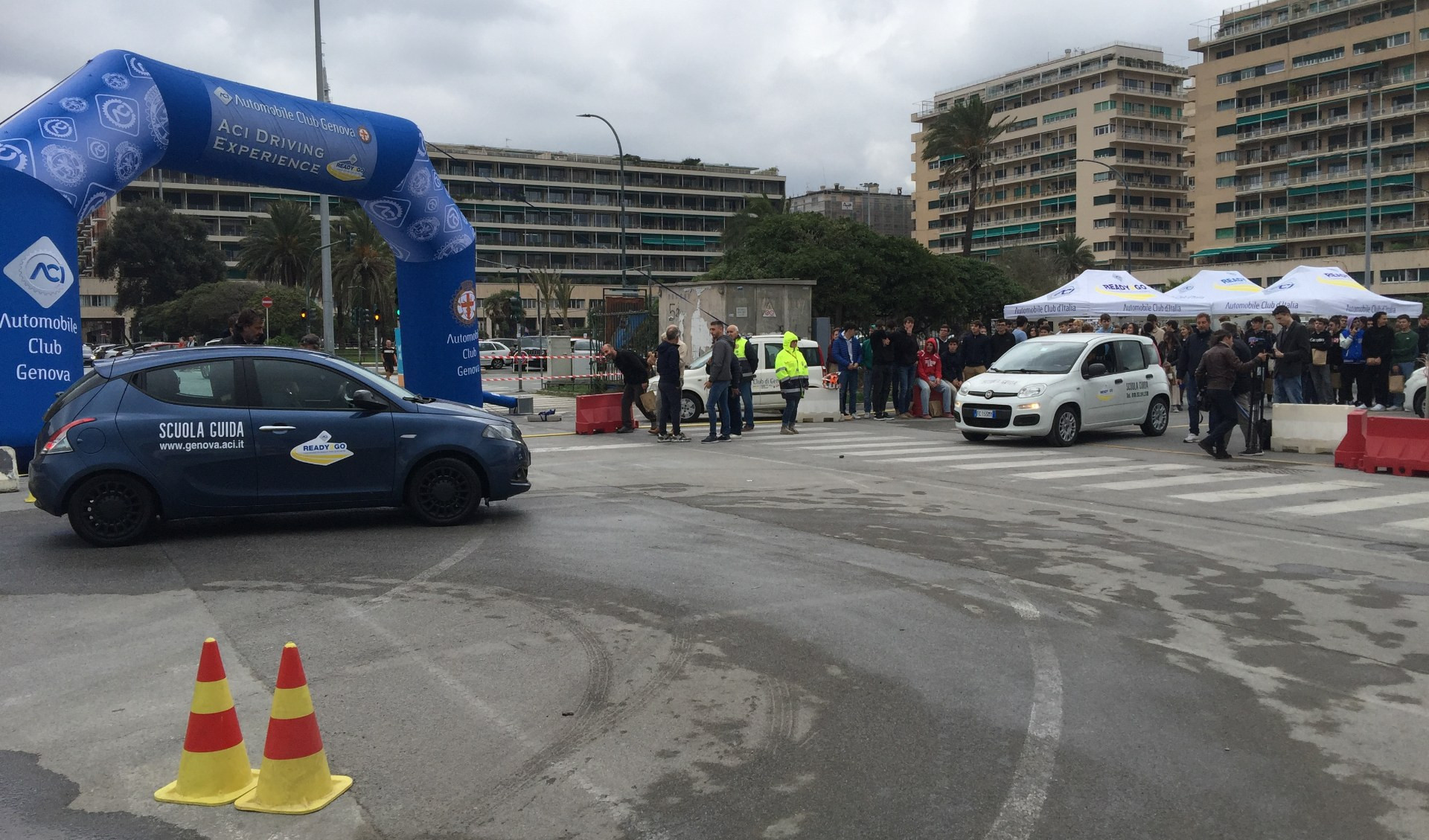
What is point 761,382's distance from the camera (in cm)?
2277

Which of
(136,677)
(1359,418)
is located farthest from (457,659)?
(1359,418)

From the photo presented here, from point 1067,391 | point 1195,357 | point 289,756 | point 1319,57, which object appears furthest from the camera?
point 1319,57

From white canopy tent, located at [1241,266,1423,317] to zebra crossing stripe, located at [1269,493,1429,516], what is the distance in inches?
569

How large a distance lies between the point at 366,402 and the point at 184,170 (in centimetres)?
726

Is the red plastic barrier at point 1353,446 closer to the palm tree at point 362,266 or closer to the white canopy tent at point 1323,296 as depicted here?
the white canopy tent at point 1323,296

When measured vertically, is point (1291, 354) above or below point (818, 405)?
above

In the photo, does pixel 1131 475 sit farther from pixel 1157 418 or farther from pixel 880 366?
pixel 880 366

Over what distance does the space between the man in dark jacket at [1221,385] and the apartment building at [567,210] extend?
94.8 meters

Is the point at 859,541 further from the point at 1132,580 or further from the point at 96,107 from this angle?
the point at 96,107

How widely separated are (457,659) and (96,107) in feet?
33.2

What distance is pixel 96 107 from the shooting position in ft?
42.6

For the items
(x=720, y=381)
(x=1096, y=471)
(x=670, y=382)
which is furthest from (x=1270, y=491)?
(x=670, y=382)

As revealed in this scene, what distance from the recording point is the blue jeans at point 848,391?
76.3ft

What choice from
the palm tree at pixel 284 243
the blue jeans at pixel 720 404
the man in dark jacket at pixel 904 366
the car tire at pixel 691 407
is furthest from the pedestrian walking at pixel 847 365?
→ the palm tree at pixel 284 243
